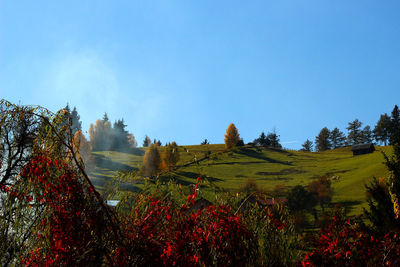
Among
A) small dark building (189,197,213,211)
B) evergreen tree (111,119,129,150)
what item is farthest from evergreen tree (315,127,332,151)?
small dark building (189,197,213,211)

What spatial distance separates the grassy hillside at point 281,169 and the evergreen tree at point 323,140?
22.9 meters

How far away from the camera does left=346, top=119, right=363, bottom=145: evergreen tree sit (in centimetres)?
13246

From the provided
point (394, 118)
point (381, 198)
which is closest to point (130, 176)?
point (381, 198)

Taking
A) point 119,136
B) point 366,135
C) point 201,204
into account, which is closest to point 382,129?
point 366,135

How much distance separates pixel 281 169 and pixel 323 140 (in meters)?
53.3

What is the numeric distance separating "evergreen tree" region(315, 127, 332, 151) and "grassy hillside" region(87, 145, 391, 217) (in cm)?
2286

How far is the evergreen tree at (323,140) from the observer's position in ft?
438

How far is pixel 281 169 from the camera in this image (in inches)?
3588

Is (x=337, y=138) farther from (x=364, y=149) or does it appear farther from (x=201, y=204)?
(x=201, y=204)

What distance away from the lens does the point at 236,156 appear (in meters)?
99.6

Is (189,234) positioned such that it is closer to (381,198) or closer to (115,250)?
(115,250)

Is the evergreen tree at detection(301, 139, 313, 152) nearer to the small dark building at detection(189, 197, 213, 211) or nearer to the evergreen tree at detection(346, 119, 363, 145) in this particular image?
the evergreen tree at detection(346, 119, 363, 145)

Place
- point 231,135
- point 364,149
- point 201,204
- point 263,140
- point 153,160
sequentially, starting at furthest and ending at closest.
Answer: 1. point 263,140
2. point 231,135
3. point 364,149
4. point 153,160
5. point 201,204

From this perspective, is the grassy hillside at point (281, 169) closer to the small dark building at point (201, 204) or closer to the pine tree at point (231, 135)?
the pine tree at point (231, 135)
